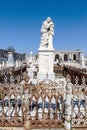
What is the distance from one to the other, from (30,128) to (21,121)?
53 cm

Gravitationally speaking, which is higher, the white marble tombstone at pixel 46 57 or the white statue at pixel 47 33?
the white statue at pixel 47 33

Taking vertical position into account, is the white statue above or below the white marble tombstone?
above

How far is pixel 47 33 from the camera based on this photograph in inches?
1040

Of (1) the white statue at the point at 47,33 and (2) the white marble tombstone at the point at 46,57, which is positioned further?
(1) the white statue at the point at 47,33

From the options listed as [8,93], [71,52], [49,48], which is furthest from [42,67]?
[71,52]

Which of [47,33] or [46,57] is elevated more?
[47,33]

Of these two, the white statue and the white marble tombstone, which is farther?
the white statue

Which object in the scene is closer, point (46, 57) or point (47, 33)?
point (46, 57)

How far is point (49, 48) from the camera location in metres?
25.5

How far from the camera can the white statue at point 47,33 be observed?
25848mm

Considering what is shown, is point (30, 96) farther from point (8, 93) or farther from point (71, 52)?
point (71, 52)

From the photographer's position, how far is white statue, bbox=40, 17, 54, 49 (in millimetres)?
25848

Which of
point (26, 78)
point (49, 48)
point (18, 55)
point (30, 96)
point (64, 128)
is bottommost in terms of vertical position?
point (64, 128)

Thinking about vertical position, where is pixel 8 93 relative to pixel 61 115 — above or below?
above
